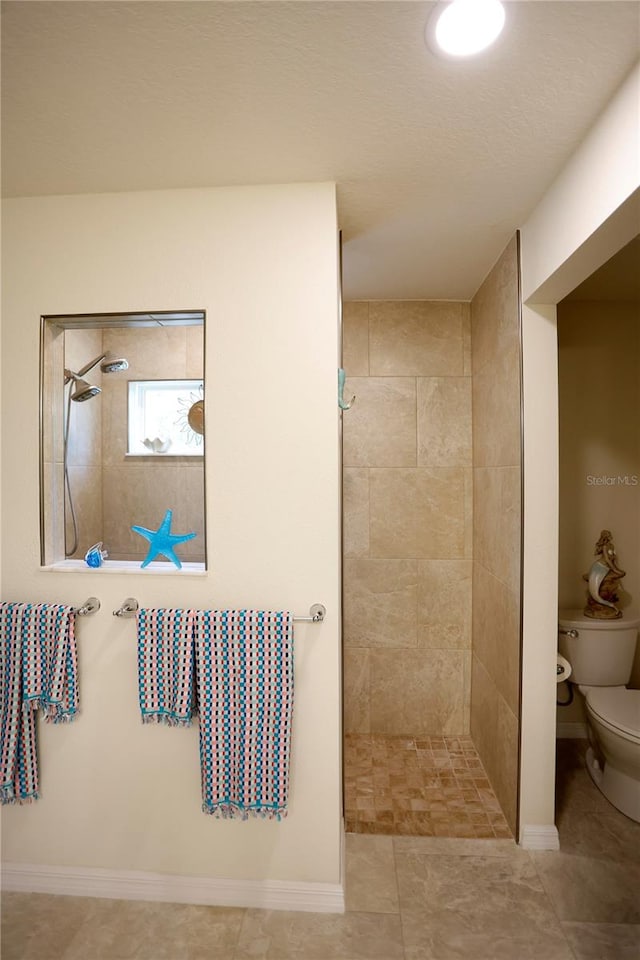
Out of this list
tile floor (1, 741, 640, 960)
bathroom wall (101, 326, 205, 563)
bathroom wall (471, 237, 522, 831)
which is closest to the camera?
tile floor (1, 741, 640, 960)

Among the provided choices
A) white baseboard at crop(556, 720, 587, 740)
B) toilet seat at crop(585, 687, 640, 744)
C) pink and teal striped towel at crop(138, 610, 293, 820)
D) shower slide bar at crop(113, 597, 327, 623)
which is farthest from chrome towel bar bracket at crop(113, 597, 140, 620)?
white baseboard at crop(556, 720, 587, 740)

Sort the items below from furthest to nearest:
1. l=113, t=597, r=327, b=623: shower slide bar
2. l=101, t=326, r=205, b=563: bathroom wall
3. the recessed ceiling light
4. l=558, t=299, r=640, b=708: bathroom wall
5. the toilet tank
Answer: l=558, t=299, r=640, b=708: bathroom wall
the toilet tank
l=101, t=326, r=205, b=563: bathroom wall
l=113, t=597, r=327, b=623: shower slide bar
the recessed ceiling light

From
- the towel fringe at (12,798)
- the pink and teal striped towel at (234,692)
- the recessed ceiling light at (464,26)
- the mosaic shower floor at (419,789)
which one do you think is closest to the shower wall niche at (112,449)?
the pink and teal striped towel at (234,692)

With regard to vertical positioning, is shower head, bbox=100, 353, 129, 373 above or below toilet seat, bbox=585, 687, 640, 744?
above

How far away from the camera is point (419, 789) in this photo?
2391 mm

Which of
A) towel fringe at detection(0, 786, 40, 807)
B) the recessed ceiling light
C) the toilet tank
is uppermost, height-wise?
the recessed ceiling light

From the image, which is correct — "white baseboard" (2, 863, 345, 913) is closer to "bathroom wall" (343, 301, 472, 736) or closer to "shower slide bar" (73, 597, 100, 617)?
"shower slide bar" (73, 597, 100, 617)

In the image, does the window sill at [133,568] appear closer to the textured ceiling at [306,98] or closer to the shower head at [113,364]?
the shower head at [113,364]

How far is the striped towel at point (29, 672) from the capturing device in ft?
5.63

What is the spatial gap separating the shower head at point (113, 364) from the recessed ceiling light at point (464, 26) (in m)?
1.25

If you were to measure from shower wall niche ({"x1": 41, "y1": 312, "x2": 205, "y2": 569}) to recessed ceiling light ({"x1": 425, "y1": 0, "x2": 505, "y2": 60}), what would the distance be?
1000 mm

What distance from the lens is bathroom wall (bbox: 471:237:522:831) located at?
6.79 feet

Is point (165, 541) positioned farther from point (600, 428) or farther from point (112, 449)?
point (600, 428)

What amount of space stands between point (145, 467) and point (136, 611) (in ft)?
1.57
